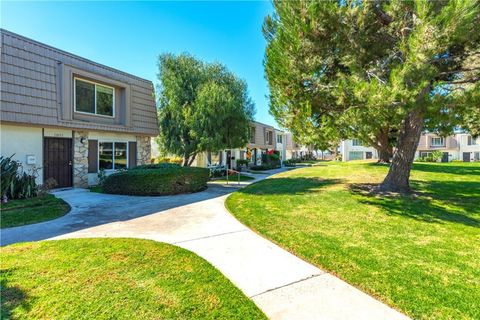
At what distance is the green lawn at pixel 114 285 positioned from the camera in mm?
2623

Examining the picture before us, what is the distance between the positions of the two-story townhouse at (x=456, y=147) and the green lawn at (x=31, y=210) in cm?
5007

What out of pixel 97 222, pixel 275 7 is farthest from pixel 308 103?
pixel 97 222

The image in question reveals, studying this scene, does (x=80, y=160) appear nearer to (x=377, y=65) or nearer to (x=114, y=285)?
(x=114, y=285)

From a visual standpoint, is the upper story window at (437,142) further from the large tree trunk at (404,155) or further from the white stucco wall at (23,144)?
the white stucco wall at (23,144)

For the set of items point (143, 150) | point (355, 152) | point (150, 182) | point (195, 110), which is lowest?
point (150, 182)

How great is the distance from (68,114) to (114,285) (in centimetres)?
959

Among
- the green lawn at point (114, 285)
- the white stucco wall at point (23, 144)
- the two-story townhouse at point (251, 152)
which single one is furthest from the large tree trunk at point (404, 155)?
the white stucco wall at point (23, 144)

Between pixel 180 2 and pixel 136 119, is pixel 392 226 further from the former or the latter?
pixel 136 119

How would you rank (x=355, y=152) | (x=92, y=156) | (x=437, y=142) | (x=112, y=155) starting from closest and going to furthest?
(x=92, y=156)
(x=112, y=155)
(x=437, y=142)
(x=355, y=152)

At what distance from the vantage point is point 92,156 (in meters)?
11.9

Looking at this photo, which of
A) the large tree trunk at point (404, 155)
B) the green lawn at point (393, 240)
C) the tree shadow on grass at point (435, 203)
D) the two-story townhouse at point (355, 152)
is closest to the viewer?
the green lawn at point (393, 240)

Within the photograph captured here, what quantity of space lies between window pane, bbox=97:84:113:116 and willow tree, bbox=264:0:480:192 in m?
8.47

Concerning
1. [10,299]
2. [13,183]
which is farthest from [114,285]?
[13,183]

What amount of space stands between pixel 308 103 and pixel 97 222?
6.12 metres
